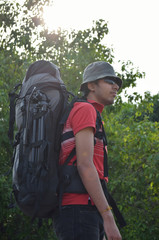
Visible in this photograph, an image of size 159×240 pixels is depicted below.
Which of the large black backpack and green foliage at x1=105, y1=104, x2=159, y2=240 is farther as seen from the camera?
green foliage at x1=105, y1=104, x2=159, y2=240

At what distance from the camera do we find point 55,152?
1.89 m

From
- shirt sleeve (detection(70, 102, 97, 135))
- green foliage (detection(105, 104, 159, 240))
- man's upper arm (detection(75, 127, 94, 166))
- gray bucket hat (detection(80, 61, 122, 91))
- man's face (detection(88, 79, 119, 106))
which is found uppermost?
gray bucket hat (detection(80, 61, 122, 91))

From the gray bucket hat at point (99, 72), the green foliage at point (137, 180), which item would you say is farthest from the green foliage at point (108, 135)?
the gray bucket hat at point (99, 72)

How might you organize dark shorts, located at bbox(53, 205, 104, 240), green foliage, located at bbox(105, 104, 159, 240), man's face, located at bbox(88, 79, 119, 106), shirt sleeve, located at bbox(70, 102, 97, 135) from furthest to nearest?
1. green foliage, located at bbox(105, 104, 159, 240)
2. man's face, located at bbox(88, 79, 119, 106)
3. shirt sleeve, located at bbox(70, 102, 97, 135)
4. dark shorts, located at bbox(53, 205, 104, 240)

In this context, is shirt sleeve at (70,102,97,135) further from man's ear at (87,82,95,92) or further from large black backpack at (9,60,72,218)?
man's ear at (87,82,95,92)

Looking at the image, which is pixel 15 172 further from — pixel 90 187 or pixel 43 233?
pixel 43 233

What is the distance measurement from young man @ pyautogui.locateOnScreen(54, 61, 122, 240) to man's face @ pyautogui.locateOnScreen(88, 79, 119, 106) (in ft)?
0.94

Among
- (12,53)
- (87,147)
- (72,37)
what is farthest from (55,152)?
(72,37)

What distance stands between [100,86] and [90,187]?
2.41 feet

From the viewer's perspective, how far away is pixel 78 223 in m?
1.77

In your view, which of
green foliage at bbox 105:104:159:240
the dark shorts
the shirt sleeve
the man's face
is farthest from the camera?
green foliage at bbox 105:104:159:240

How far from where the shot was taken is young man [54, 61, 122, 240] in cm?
177

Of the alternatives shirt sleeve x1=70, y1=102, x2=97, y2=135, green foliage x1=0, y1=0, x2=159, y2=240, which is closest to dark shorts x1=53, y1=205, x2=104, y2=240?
shirt sleeve x1=70, y1=102, x2=97, y2=135

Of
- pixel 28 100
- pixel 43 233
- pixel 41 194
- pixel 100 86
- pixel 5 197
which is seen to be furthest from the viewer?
pixel 43 233
